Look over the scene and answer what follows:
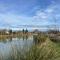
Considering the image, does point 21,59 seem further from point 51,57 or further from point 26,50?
point 51,57

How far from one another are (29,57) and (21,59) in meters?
0.31

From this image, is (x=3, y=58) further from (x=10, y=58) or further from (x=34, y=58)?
(x=34, y=58)

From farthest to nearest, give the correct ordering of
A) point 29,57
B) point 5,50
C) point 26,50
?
point 5,50 < point 26,50 < point 29,57

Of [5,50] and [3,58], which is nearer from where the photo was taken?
[3,58]

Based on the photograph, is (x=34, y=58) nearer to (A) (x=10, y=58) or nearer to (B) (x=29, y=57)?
(B) (x=29, y=57)

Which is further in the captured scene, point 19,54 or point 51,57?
point 51,57

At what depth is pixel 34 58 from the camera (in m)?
6.61

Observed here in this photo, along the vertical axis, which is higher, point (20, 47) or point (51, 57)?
point (20, 47)

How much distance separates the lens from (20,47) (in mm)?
7086

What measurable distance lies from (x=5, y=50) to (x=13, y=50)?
0.83 m

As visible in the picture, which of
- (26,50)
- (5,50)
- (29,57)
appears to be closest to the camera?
(29,57)

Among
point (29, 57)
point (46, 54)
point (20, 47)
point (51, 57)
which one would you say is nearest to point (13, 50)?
point (20, 47)

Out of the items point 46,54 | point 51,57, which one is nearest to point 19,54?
point 46,54

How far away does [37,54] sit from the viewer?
6852 millimetres
